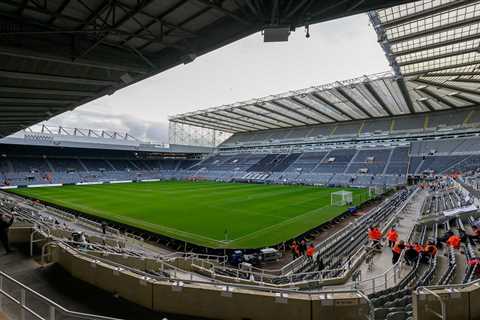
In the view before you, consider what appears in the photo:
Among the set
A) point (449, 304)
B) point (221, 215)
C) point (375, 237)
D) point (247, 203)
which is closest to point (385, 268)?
point (375, 237)

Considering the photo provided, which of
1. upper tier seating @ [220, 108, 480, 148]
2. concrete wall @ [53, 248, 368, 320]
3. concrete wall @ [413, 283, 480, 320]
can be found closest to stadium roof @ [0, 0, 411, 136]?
concrete wall @ [53, 248, 368, 320]

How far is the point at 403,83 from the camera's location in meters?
35.9

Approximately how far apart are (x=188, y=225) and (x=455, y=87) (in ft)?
132

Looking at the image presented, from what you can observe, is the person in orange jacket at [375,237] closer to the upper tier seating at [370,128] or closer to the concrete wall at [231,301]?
the concrete wall at [231,301]

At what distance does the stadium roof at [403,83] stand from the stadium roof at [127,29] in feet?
60.7

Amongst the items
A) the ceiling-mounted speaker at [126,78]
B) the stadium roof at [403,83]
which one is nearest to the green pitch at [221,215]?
the ceiling-mounted speaker at [126,78]

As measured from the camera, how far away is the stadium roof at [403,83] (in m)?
20.5

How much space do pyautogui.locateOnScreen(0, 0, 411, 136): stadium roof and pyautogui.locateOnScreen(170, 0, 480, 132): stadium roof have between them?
18504 millimetres

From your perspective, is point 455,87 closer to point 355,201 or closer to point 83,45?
point 355,201

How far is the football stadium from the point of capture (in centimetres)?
503

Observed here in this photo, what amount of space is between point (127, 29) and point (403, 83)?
38.2m

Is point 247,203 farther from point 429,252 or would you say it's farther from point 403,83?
point 403,83

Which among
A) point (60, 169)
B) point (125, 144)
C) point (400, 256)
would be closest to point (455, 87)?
point (400, 256)

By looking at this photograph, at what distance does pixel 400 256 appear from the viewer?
32.5 ft
